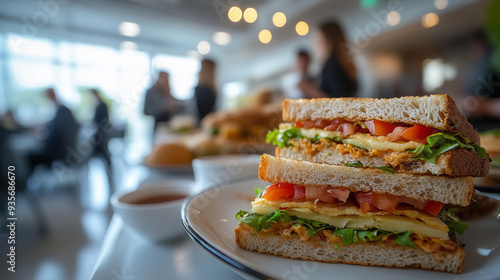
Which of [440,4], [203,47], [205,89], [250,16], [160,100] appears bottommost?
[160,100]

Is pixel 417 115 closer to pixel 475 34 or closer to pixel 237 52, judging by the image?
pixel 475 34

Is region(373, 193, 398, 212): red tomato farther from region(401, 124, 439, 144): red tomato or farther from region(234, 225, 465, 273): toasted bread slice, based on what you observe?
region(401, 124, 439, 144): red tomato

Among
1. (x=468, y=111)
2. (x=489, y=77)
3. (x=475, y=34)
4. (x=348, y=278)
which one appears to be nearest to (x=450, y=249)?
(x=348, y=278)

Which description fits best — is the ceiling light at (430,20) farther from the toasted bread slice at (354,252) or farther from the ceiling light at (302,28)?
the toasted bread slice at (354,252)

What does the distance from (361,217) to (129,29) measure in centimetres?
1261

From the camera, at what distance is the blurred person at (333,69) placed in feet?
12.7

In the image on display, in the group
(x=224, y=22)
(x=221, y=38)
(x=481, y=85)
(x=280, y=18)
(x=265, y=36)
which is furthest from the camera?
(x=221, y=38)

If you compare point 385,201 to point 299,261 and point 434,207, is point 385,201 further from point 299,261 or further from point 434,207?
point 299,261

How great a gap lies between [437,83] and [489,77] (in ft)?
4.93

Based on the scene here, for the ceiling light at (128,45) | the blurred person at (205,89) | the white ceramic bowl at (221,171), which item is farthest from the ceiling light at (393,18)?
the ceiling light at (128,45)

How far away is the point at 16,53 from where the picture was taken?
1110cm

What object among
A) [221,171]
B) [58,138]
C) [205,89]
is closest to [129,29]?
[58,138]

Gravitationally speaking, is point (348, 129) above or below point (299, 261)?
above

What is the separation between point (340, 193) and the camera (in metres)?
0.78
